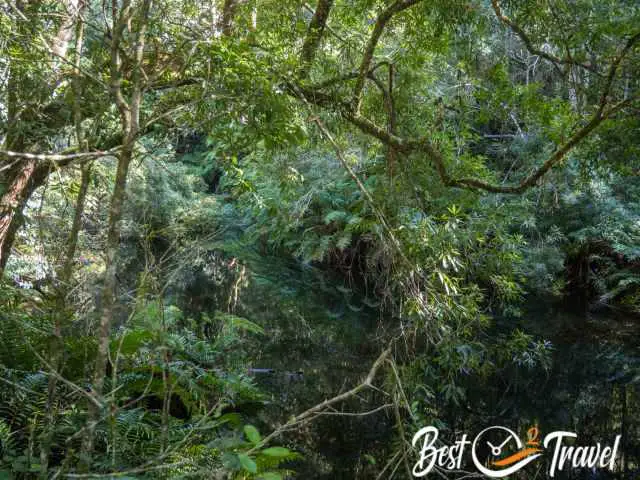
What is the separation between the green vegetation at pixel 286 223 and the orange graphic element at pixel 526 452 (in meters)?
0.20

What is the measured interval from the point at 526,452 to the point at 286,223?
9.64 ft

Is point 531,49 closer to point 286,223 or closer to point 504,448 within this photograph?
point 286,223

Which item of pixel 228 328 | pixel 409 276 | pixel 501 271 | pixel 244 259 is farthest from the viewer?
pixel 244 259

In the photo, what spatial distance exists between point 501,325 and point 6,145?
7.83 metres

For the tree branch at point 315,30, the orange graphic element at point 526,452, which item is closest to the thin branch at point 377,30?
the tree branch at point 315,30

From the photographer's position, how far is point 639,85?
3830 millimetres

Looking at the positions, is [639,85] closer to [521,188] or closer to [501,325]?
[521,188]

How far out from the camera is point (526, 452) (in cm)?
480

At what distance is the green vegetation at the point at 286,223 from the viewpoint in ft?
8.00

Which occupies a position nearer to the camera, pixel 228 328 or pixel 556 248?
pixel 228 328

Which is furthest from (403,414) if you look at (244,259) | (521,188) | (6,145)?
(244,259)

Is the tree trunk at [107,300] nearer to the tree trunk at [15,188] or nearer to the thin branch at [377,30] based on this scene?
the tree trunk at [15,188]

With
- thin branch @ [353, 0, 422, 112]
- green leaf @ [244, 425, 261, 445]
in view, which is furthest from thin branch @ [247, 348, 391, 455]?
thin branch @ [353, 0, 422, 112]

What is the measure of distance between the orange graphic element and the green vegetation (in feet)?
0.66
